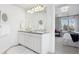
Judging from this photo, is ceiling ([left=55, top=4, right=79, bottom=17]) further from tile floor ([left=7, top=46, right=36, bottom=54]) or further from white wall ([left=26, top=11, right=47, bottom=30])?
tile floor ([left=7, top=46, right=36, bottom=54])

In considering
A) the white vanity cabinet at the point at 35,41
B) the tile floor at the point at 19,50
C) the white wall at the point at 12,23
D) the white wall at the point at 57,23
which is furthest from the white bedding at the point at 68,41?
the white wall at the point at 12,23

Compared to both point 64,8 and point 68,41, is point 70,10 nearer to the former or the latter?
point 64,8

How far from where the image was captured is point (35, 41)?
1.71m

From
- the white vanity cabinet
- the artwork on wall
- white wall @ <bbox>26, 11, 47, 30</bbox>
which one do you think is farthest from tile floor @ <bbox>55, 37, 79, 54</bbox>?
the artwork on wall

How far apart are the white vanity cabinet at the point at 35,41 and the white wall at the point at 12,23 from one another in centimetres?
12

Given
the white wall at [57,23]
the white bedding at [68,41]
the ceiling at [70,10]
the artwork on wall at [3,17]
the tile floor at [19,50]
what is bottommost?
the tile floor at [19,50]

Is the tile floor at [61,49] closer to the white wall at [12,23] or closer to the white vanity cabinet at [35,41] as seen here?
the white vanity cabinet at [35,41]

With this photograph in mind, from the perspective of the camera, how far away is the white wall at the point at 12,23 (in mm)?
1642

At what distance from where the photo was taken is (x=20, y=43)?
175 centimetres

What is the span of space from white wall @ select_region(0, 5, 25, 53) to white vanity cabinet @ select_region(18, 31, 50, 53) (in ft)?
0.38

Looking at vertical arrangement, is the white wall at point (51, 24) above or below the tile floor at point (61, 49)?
above

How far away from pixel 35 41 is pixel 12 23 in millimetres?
530

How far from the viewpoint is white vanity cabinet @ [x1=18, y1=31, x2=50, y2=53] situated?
1.67 metres
